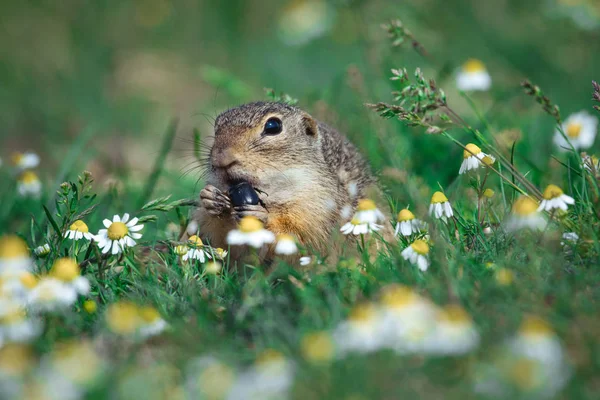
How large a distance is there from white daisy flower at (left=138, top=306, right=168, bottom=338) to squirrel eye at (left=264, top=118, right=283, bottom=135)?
5.97 feet

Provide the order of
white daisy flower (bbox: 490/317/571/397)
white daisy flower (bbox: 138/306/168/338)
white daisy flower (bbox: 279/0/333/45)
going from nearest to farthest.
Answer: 1. white daisy flower (bbox: 490/317/571/397)
2. white daisy flower (bbox: 138/306/168/338)
3. white daisy flower (bbox: 279/0/333/45)

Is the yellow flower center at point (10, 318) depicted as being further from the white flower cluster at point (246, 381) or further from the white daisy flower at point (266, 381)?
the white daisy flower at point (266, 381)

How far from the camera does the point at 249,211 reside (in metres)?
3.97

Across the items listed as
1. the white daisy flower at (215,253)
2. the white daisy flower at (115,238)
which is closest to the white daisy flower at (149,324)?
the white daisy flower at (115,238)

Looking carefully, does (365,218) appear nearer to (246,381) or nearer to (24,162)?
(246,381)

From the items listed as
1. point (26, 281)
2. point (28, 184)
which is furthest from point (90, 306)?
point (28, 184)

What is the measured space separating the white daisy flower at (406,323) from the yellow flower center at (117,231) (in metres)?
1.61

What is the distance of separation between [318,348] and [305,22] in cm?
768

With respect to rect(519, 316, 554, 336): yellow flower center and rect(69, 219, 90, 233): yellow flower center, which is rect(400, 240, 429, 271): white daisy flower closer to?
rect(519, 316, 554, 336): yellow flower center

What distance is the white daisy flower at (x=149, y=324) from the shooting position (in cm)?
261

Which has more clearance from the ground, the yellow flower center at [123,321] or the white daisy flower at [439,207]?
the white daisy flower at [439,207]

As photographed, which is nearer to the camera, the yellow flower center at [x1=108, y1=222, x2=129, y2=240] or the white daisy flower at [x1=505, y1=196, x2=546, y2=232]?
the white daisy flower at [x1=505, y1=196, x2=546, y2=232]

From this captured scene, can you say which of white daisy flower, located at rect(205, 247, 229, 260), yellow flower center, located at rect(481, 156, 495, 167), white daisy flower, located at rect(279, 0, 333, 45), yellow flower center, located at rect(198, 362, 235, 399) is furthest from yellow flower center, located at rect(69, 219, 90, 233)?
white daisy flower, located at rect(279, 0, 333, 45)

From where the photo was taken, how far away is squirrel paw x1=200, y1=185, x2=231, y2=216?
3990 mm
